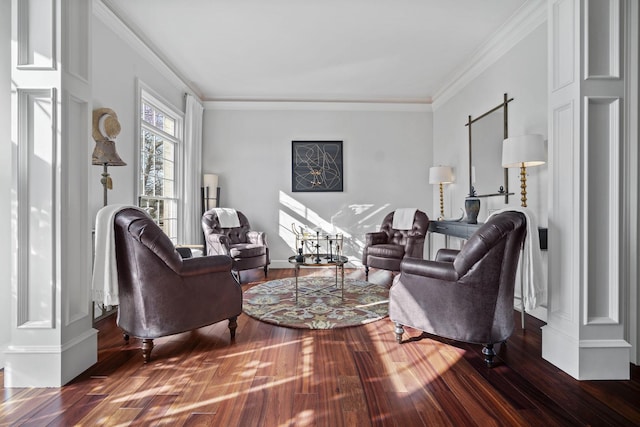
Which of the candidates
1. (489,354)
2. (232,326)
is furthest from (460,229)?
(232,326)

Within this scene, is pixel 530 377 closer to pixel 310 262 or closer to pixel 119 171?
pixel 310 262

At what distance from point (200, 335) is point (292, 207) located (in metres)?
3.26

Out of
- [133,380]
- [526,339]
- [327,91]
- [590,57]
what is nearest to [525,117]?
[590,57]

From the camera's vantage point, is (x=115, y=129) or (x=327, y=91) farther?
(x=327, y=91)

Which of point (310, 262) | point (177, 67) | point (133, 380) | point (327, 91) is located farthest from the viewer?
point (327, 91)

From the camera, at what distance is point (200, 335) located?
263 cm

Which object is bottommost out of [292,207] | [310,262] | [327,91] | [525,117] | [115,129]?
[310,262]

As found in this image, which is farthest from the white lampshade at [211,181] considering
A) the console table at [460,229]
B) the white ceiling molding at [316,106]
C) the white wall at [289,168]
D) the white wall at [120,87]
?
the console table at [460,229]

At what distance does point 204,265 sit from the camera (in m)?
2.32

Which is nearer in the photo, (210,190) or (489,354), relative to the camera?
(489,354)

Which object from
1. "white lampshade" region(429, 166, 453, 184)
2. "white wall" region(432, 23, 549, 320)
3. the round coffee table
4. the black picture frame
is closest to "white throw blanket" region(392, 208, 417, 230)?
"white lampshade" region(429, 166, 453, 184)

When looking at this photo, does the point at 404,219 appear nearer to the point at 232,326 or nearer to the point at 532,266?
the point at 532,266

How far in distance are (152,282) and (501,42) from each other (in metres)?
4.27

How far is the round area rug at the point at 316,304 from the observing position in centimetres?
290
